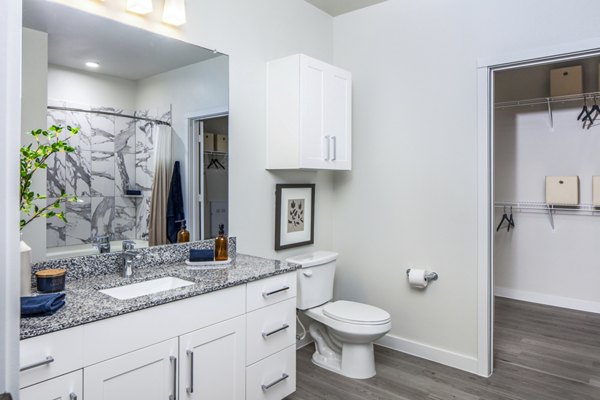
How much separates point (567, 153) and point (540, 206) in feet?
1.92

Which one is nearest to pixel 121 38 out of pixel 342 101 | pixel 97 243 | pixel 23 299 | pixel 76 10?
pixel 76 10

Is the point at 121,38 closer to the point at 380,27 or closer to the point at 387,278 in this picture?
the point at 380,27

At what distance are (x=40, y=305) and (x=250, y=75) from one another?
6.11 ft

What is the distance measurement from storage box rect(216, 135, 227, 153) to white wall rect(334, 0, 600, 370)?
3.97ft

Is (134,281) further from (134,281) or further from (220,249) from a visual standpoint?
(220,249)

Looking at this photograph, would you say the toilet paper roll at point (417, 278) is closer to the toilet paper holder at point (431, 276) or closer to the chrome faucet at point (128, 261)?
the toilet paper holder at point (431, 276)

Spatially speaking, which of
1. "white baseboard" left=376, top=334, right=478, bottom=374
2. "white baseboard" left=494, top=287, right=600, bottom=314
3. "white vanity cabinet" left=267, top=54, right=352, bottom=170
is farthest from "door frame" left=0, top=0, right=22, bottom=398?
"white baseboard" left=494, top=287, right=600, bottom=314

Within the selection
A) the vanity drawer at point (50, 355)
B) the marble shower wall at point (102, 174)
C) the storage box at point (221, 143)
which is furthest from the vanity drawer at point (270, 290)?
the storage box at point (221, 143)

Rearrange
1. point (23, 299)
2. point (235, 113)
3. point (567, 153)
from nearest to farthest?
point (23, 299)
point (235, 113)
point (567, 153)

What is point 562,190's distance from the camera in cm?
401

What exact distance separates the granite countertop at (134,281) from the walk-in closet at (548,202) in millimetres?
2465

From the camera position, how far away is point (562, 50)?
7.83ft

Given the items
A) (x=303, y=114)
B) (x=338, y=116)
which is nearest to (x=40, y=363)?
(x=303, y=114)

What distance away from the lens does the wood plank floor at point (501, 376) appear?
8.09ft
